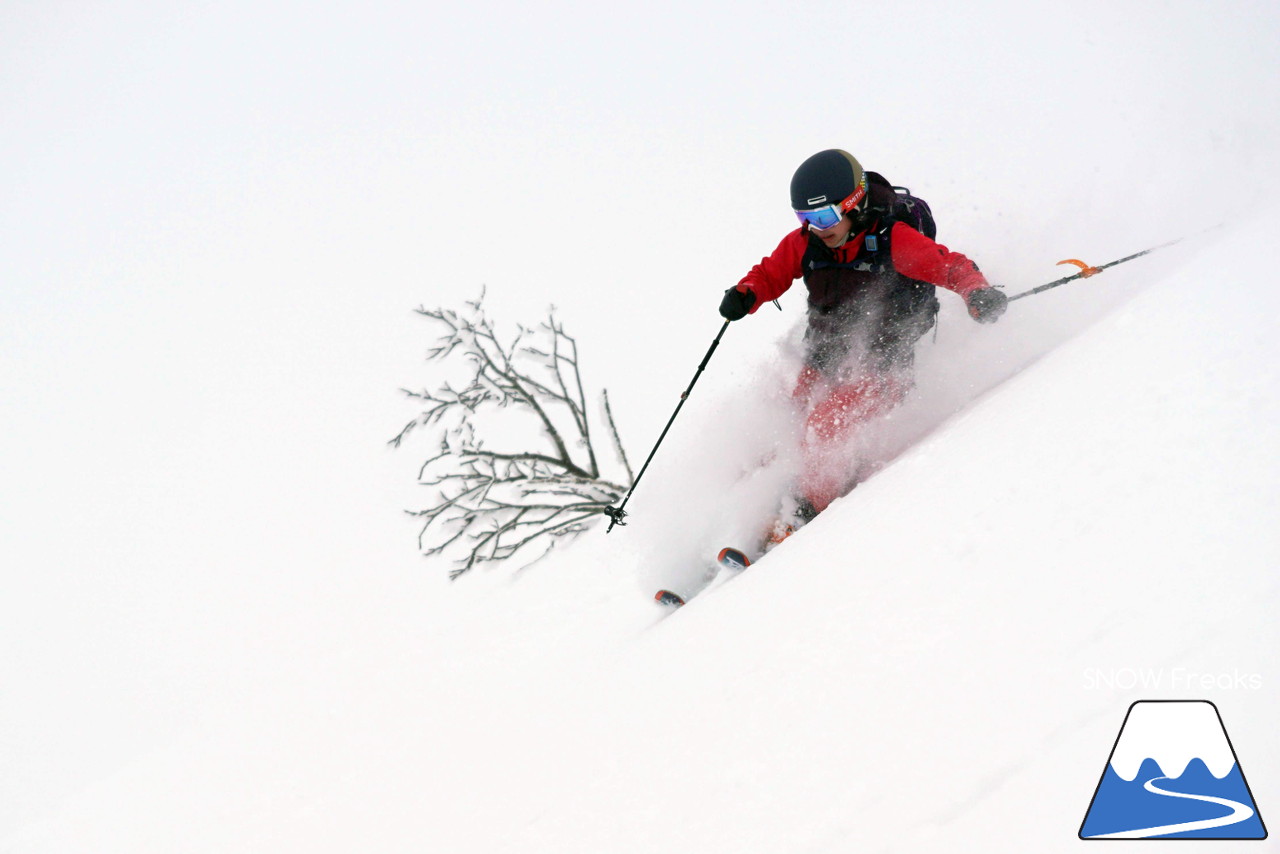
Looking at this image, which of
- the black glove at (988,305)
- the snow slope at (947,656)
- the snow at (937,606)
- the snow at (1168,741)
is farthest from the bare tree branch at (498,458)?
the snow at (1168,741)

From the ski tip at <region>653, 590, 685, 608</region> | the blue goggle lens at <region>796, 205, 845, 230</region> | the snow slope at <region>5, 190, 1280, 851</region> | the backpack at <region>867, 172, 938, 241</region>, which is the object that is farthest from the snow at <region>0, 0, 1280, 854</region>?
the blue goggle lens at <region>796, 205, 845, 230</region>

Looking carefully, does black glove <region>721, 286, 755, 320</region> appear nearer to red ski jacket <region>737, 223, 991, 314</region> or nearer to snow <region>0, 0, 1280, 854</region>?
red ski jacket <region>737, 223, 991, 314</region>

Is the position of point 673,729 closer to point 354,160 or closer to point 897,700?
point 897,700

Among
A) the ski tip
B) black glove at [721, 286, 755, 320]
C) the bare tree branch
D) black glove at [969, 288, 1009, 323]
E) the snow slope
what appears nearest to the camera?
the snow slope

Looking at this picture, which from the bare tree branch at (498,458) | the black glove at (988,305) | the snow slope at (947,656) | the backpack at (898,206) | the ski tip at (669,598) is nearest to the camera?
the snow slope at (947,656)

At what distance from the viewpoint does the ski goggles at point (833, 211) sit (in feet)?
11.2

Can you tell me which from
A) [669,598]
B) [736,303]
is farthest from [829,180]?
[669,598]

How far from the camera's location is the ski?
13.0 ft

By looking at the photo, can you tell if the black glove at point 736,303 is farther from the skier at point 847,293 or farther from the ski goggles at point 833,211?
the ski goggles at point 833,211

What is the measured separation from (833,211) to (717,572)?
7.17 ft

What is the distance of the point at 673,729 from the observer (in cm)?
214

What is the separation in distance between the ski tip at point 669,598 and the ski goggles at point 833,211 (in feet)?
7.17

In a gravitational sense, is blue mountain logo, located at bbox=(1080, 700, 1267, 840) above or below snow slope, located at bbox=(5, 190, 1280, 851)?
below

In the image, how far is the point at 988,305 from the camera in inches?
121
